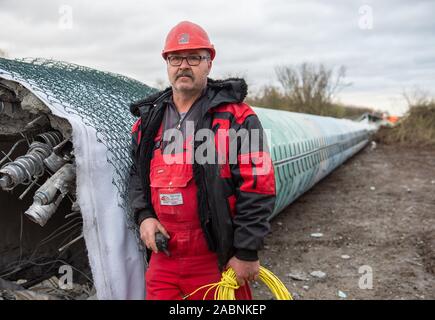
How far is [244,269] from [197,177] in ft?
1.81

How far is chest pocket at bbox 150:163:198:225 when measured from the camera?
2.20m

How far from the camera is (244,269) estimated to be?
214cm

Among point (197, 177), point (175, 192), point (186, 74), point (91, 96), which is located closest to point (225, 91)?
point (186, 74)

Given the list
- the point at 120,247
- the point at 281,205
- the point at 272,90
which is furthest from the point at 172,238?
the point at 272,90

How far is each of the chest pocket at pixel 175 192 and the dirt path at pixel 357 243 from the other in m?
1.66

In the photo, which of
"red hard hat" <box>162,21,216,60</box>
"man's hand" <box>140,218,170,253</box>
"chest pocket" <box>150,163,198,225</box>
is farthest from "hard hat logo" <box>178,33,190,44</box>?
"man's hand" <box>140,218,170,253</box>

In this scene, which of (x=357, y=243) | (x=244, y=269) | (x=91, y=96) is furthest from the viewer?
(x=357, y=243)

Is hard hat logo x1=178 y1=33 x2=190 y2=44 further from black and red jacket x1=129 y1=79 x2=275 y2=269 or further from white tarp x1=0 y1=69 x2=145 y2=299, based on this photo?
white tarp x1=0 y1=69 x2=145 y2=299

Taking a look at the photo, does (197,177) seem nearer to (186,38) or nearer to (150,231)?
(150,231)

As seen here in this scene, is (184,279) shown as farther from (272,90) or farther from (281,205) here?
(272,90)

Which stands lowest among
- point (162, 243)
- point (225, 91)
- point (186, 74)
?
point (162, 243)

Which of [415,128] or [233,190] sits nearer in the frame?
[233,190]

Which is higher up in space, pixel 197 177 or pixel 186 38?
pixel 186 38

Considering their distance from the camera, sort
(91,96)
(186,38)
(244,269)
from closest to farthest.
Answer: (244,269) → (186,38) → (91,96)
